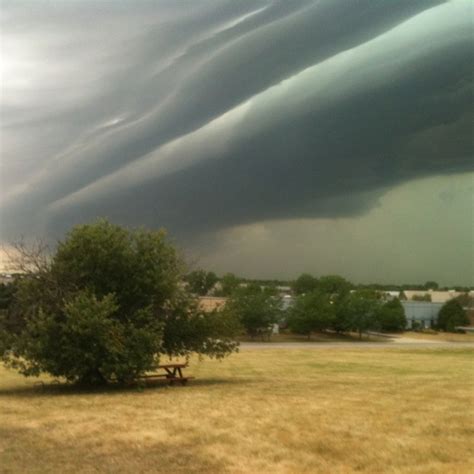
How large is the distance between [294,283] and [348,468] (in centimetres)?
13709

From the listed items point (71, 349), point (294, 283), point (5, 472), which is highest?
point (294, 283)

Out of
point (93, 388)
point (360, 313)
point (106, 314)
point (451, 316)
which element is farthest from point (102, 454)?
point (451, 316)

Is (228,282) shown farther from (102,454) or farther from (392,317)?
(102,454)

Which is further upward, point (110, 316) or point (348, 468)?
point (110, 316)

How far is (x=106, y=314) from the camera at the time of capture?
2064 centimetres

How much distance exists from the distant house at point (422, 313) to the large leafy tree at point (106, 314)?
81.7 metres

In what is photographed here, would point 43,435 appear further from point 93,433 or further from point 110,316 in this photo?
point 110,316

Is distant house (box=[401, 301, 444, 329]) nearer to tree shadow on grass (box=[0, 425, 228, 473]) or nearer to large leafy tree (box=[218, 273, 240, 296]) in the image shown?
large leafy tree (box=[218, 273, 240, 296])

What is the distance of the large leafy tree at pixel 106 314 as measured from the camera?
68.3 feet

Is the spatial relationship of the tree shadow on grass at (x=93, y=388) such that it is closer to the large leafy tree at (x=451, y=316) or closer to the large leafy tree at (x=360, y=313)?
the large leafy tree at (x=360, y=313)

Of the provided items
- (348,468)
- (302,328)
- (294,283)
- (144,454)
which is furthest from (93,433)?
(294,283)

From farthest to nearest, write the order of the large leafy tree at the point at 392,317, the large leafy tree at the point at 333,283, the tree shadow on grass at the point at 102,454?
the large leafy tree at the point at 333,283 → the large leafy tree at the point at 392,317 → the tree shadow on grass at the point at 102,454

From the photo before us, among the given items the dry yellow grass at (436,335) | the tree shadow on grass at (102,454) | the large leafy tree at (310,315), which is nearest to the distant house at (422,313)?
the dry yellow grass at (436,335)

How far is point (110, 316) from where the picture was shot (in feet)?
70.9
